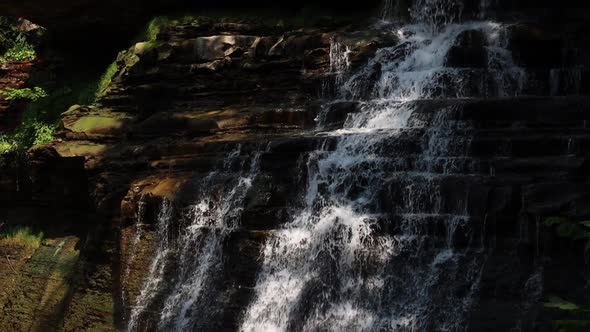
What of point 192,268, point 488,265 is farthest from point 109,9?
point 488,265

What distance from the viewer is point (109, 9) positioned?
2003 cm

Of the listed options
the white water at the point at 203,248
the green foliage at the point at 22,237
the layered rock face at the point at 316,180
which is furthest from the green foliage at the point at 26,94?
the white water at the point at 203,248

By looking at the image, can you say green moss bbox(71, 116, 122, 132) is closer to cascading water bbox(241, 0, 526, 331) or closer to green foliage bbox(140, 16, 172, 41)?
green foliage bbox(140, 16, 172, 41)

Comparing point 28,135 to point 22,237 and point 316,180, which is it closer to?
point 22,237

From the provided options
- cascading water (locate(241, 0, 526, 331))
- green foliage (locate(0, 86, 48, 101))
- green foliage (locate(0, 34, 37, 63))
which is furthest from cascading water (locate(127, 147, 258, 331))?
green foliage (locate(0, 34, 37, 63))

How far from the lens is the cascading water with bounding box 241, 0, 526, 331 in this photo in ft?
32.7

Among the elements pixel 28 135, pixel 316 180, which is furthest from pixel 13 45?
pixel 316 180

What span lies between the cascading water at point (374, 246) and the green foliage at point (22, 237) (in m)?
7.62

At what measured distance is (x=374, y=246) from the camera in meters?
10.7

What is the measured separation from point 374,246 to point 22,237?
9.82 metres

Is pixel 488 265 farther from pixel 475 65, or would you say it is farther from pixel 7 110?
pixel 7 110

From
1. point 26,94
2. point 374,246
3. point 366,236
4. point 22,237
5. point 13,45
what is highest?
point 13,45

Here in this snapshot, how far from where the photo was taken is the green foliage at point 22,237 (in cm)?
1705

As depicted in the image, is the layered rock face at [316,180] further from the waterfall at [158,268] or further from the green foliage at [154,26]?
the green foliage at [154,26]
